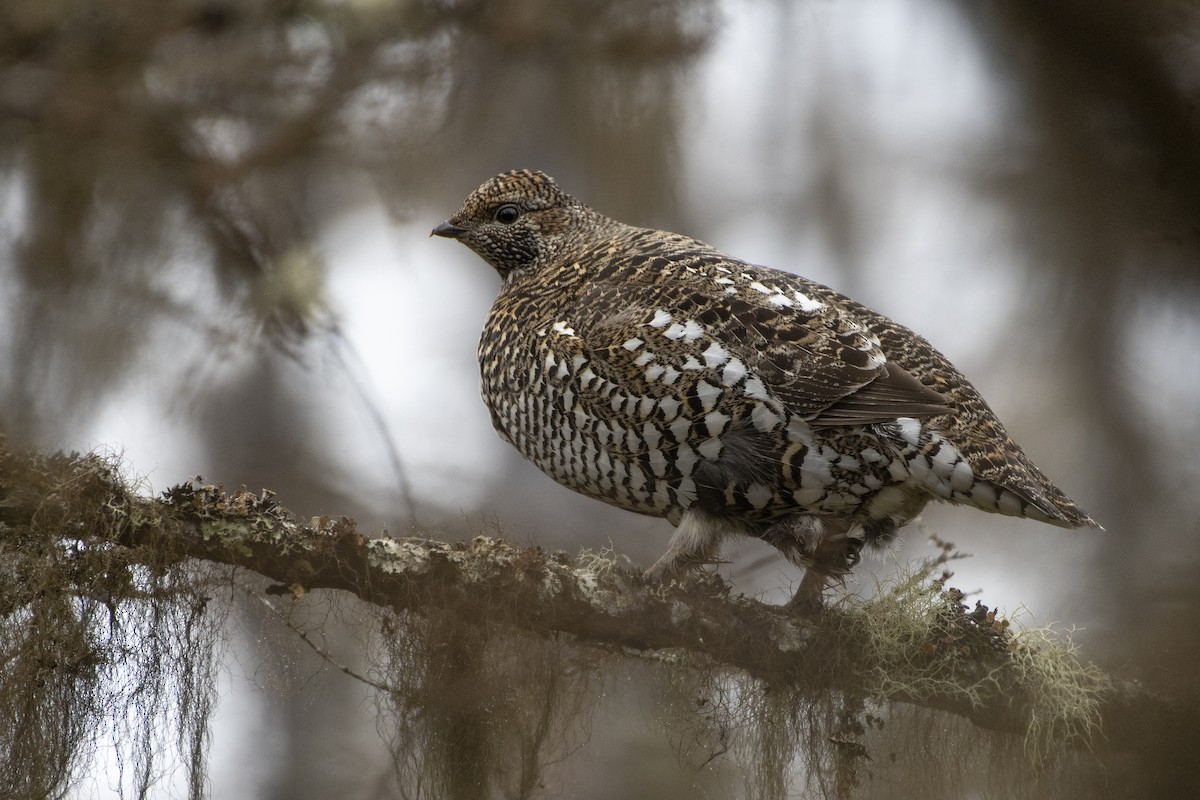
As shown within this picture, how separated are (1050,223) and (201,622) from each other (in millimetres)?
4150

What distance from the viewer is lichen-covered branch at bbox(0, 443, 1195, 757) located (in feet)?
8.02

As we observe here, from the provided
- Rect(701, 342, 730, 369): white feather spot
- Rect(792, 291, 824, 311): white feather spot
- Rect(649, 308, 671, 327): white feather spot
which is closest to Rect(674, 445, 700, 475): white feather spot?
Rect(701, 342, 730, 369): white feather spot

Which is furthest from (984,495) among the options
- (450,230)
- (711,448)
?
(450,230)

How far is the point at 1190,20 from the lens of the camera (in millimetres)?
3473

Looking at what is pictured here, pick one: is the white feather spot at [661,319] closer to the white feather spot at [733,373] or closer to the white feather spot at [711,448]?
the white feather spot at [733,373]

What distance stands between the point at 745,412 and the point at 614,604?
2.08 ft

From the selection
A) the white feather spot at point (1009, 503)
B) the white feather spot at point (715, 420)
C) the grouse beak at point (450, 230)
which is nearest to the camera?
the white feather spot at point (1009, 503)

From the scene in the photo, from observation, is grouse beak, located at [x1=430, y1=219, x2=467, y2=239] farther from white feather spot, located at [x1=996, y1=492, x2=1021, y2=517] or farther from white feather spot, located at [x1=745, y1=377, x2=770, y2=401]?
white feather spot, located at [x1=996, y1=492, x2=1021, y2=517]

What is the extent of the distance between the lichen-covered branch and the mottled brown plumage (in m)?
0.25

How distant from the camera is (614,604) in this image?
2730 millimetres

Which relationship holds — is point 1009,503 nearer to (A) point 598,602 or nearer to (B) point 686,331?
(B) point 686,331

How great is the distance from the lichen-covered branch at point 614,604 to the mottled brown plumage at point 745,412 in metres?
0.25

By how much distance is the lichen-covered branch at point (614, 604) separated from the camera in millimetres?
2445

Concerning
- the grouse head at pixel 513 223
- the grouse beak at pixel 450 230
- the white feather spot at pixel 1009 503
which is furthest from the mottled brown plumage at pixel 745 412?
the grouse beak at pixel 450 230
